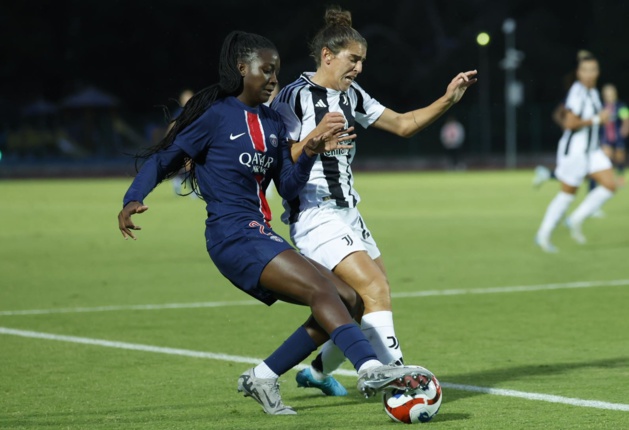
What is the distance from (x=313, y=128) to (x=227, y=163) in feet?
2.92

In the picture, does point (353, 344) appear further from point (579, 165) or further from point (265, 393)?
point (579, 165)

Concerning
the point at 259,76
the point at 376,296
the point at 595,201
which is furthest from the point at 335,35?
the point at 595,201

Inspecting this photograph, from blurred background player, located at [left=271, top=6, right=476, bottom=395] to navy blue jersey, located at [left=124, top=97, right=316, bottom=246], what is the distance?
371 mm

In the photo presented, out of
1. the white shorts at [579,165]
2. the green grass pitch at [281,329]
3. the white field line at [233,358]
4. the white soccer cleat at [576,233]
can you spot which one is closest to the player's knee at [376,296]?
the green grass pitch at [281,329]

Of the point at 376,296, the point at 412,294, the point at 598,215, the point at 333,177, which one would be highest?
the point at 333,177

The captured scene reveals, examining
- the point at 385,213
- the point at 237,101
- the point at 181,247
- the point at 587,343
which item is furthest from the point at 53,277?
the point at 385,213

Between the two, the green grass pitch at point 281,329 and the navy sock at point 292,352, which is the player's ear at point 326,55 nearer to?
the navy sock at point 292,352

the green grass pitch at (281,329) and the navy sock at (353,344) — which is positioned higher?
the navy sock at (353,344)

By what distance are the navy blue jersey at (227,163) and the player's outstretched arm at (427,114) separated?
1122mm

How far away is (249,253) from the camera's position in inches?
256

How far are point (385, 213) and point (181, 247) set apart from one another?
7202 millimetres

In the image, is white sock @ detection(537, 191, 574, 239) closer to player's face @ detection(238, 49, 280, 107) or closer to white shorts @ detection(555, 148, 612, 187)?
white shorts @ detection(555, 148, 612, 187)

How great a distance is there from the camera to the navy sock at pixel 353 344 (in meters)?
6.17

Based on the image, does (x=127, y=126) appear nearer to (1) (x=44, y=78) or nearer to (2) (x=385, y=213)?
(1) (x=44, y=78)
